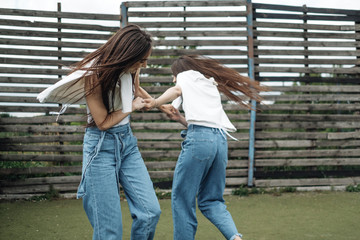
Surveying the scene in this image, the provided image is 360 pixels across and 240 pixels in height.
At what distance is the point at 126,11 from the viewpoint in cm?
549

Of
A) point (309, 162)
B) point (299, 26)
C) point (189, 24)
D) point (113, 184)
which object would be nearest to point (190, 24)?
point (189, 24)

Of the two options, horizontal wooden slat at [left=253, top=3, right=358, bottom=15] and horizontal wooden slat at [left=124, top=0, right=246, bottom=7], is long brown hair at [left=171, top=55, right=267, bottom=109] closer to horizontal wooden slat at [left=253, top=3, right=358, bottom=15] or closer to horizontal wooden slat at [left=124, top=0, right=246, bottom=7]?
horizontal wooden slat at [left=124, top=0, right=246, bottom=7]

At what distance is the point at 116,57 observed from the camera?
2168 mm

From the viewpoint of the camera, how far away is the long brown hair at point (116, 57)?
2158mm

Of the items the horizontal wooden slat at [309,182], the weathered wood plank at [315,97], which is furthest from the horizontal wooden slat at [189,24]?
the horizontal wooden slat at [309,182]

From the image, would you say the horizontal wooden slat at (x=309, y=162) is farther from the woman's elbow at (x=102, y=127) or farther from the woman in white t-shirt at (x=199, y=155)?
the woman's elbow at (x=102, y=127)

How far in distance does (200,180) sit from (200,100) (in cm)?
61

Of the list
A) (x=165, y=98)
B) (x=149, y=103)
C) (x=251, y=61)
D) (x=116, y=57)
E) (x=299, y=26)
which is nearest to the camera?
(x=116, y=57)

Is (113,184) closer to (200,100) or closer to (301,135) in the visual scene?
(200,100)

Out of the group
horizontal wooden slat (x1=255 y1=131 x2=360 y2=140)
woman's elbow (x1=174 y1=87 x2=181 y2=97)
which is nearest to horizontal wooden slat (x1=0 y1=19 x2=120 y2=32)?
horizontal wooden slat (x1=255 y1=131 x2=360 y2=140)

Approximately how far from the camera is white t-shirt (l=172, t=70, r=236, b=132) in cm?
290

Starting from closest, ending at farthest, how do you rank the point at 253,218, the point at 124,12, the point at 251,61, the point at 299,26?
the point at 253,218 → the point at 124,12 → the point at 251,61 → the point at 299,26

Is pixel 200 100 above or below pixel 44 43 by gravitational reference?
below

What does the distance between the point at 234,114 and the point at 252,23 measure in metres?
1.36
